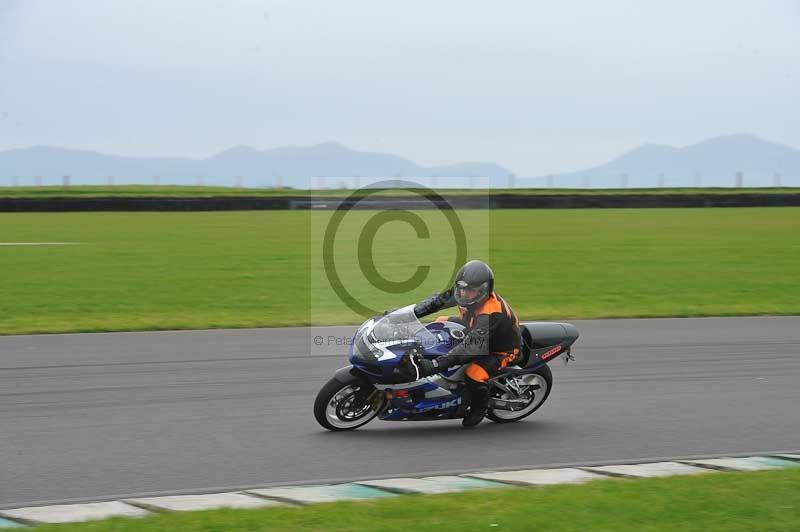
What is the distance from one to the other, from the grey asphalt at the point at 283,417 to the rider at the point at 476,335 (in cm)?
37

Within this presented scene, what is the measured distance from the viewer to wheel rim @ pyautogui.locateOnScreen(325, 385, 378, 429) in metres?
8.55

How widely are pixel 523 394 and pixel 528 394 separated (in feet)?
0.16

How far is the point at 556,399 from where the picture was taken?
10.1 meters

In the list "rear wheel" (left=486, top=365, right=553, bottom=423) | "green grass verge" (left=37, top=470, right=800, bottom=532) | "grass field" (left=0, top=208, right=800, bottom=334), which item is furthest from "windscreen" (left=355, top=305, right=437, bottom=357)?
"grass field" (left=0, top=208, right=800, bottom=334)

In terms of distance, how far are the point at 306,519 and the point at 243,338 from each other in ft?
26.7

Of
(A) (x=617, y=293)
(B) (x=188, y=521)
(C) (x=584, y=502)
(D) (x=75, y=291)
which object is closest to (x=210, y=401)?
(B) (x=188, y=521)

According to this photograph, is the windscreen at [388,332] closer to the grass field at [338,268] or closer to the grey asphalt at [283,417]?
the grey asphalt at [283,417]

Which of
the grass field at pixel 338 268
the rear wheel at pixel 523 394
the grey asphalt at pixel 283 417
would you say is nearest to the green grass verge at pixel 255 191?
the grass field at pixel 338 268

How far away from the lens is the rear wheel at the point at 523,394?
359 inches

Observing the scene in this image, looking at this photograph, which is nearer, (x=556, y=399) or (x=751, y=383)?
(x=556, y=399)

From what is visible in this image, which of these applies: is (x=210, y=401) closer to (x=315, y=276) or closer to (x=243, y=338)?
(x=243, y=338)

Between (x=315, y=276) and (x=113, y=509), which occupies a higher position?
(x=315, y=276)

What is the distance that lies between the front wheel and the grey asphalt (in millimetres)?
130

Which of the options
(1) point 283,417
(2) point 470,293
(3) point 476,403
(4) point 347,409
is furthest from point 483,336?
(1) point 283,417
